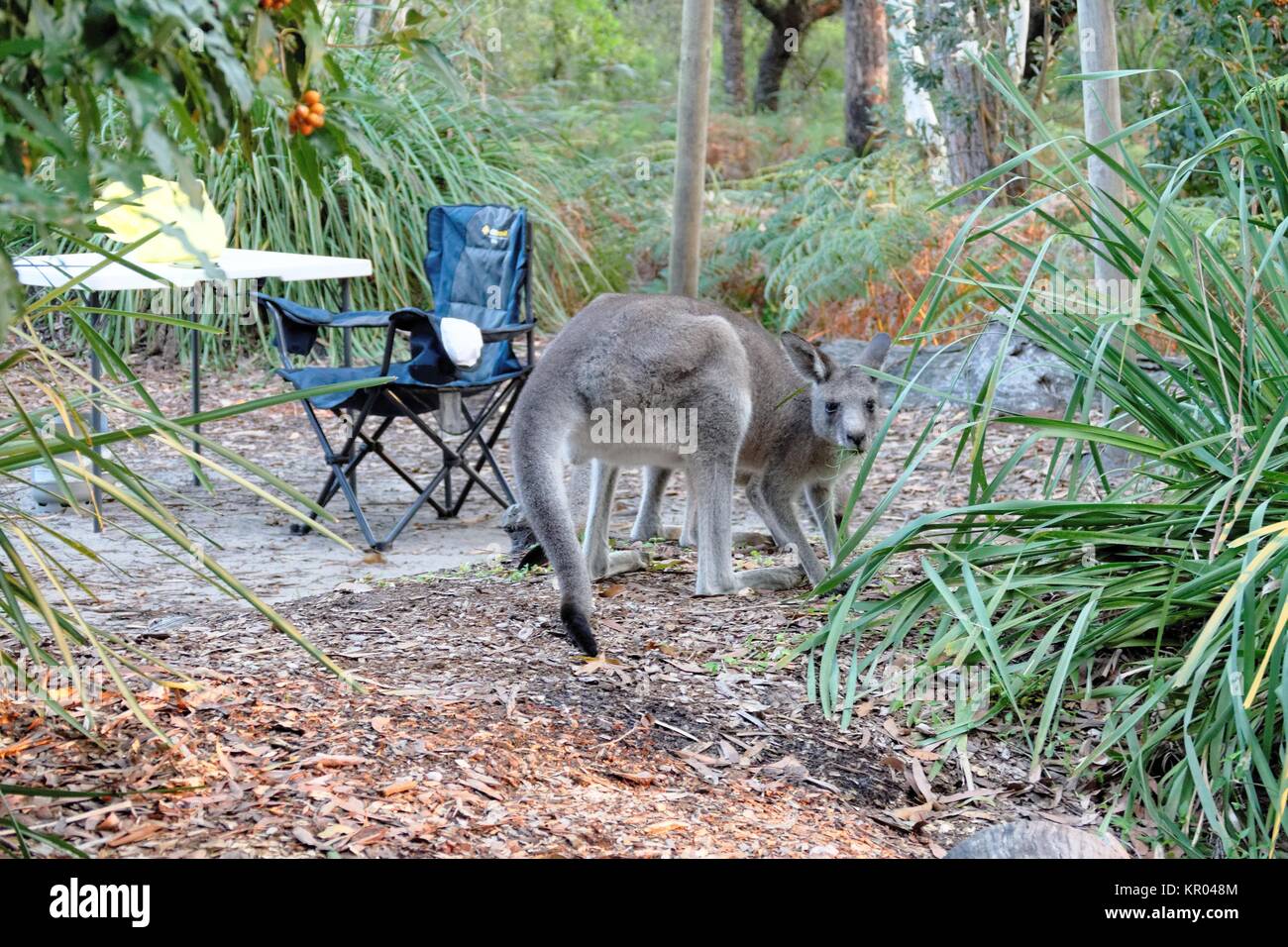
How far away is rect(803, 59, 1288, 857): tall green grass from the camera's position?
10.4 feet

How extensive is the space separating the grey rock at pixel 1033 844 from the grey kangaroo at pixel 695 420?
66.5 inches

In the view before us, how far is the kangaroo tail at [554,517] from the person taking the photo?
13.1 feet

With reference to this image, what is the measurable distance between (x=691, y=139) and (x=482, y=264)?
164 centimetres

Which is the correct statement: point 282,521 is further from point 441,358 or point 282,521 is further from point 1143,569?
point 1143,569

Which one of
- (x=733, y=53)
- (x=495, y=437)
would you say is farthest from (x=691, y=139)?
(x=733, y=53)

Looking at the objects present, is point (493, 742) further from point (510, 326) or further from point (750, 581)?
point (510, 326)

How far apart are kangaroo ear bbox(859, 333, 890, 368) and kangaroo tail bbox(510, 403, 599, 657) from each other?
1.37m

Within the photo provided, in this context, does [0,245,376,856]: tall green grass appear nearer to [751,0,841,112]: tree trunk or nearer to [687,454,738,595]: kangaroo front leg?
[687,454,738,595]: kangaroo front leg

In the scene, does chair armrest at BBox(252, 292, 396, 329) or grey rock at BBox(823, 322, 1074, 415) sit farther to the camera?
grey rock at BBox(823, 322, 1074, 415)

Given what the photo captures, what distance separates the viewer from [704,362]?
4.77 metres

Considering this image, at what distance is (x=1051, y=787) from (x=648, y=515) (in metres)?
2.55

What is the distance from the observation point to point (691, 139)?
5723 mm

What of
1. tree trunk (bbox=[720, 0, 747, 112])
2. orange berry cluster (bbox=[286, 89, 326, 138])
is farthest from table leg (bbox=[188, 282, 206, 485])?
tree trunk (bbox=[720, 0, 747, 112])
